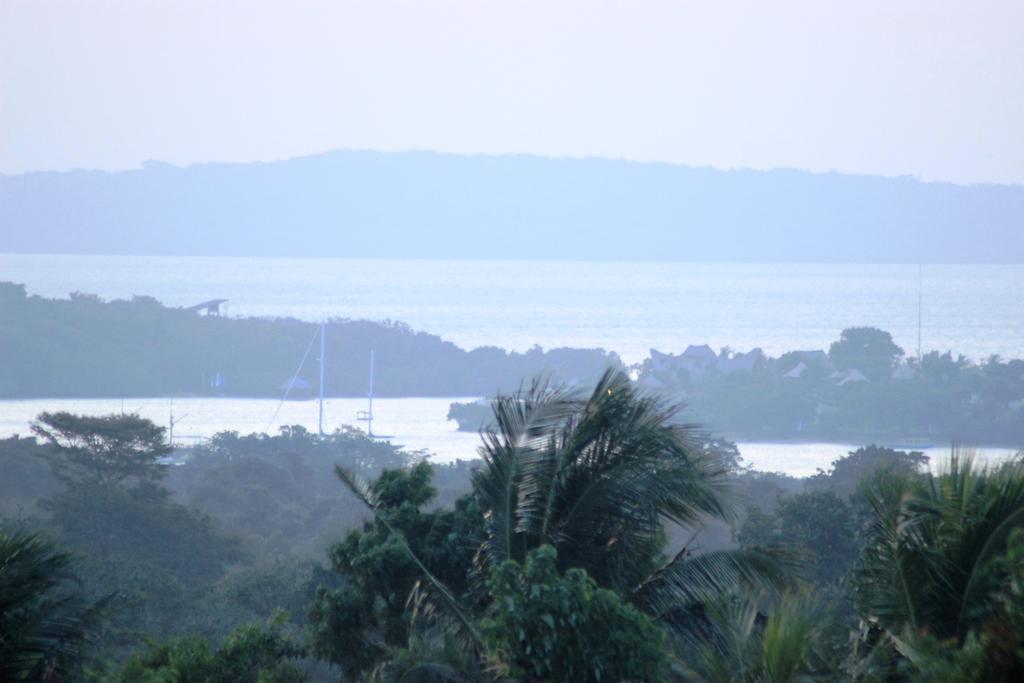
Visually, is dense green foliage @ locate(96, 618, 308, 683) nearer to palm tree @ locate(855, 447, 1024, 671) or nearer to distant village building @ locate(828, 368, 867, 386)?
palm tree @ locate(855, 447, 1024, 671)

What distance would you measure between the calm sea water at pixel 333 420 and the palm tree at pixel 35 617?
135 ft

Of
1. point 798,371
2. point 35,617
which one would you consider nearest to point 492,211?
point 798,371

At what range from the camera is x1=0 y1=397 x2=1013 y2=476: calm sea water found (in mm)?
55250

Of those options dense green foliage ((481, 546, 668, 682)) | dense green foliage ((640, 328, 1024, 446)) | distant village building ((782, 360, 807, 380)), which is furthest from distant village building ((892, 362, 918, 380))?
dense green foliage ((481, 546, 668, 682))

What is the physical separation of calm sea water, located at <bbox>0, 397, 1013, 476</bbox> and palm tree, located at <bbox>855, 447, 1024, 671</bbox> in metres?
41.5

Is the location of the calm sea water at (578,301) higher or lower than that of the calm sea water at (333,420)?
higher

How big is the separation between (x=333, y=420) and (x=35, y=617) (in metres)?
59.1

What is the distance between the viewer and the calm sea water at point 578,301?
116 m

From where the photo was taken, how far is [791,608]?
7.03m

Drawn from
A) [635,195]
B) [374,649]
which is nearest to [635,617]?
[374,649]

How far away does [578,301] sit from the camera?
150875 mm

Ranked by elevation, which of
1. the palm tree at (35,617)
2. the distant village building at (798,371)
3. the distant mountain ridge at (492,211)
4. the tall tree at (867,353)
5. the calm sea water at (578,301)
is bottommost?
the palm tree at (35,617)

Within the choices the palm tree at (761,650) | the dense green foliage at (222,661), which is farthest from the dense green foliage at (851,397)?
the palm tree at (761,650)

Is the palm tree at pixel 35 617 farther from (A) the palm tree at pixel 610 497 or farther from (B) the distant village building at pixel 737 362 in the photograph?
(B) the distant village building at pixel 737 362
